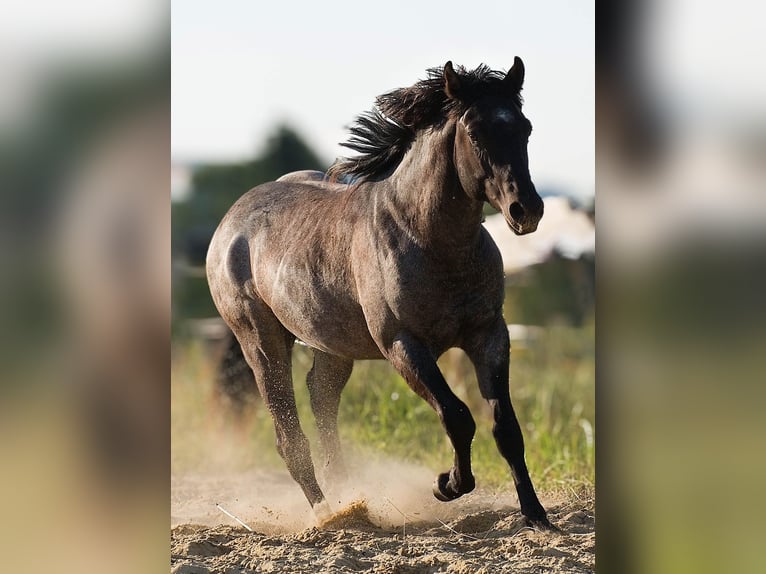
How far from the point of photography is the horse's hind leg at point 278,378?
5.20 m

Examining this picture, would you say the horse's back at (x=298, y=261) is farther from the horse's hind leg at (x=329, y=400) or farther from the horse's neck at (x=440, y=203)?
the horse's hind leg at (x=329, y=400)

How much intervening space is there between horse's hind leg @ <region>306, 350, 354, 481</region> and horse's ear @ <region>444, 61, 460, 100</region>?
6.44ft

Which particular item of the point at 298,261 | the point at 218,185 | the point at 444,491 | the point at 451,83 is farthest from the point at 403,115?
the point at 218,185

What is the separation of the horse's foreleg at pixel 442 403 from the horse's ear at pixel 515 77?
3.88ft

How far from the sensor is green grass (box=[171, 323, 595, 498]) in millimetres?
6672

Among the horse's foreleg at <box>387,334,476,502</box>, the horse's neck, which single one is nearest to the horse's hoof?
the horse's foreleg at <box>387,334,476,502</box>

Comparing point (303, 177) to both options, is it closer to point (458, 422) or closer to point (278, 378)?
point (278, 378)

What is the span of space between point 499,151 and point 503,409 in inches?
44.4

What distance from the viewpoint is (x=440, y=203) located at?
163 inches

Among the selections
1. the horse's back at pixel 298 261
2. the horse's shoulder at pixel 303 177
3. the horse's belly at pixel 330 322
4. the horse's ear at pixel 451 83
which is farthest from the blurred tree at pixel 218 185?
the horse's ear at pixel 451 83
